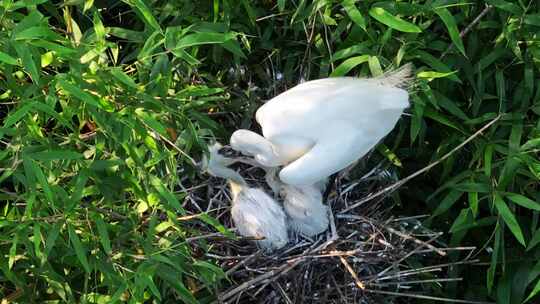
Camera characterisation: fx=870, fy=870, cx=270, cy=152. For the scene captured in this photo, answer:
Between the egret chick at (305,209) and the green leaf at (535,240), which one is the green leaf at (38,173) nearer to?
the egret chick at (305,209)

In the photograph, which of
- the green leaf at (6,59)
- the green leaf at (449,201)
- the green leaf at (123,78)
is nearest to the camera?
the green leaf at (6,59)

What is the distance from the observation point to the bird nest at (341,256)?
58.8 inches

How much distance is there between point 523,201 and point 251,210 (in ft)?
1.50

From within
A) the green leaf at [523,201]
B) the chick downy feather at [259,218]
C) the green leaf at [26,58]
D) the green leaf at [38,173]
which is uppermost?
the green leaf at [26,58]

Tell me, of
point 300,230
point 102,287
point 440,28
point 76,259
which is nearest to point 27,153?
point 76,259

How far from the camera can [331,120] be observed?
4.66ft

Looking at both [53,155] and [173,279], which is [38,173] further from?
[173,279]

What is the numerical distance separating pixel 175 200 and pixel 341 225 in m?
0.40

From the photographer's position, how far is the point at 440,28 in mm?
1584

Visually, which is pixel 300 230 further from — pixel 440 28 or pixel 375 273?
pixel 440 28

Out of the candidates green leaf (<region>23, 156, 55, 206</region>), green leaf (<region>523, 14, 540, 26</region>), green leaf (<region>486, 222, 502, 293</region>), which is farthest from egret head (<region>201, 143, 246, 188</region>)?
green leaf (<region>523, 14, 540, 26</region>)

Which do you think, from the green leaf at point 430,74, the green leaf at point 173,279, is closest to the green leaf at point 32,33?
the green leaf at point 173,279

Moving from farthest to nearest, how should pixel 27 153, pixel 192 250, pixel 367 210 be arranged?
pixel 367 210 < pixel 192 250 < pixel 27 153

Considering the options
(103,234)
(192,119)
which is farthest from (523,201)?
(103,234)
